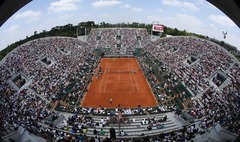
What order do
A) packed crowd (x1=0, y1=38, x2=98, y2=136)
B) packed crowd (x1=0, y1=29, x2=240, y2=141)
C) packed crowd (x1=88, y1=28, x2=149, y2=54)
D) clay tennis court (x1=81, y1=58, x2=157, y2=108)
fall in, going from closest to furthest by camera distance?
1. packed crowd (x1=0, y1=29, x2=240, y2=141)
2. packed crowd (x1=0, y1=38, x2=98, y2=136)
3. clay tennis court (x1=81, y1=58, x2=157, y2=108)
4. packed crowd (x1=88, y1=28, x2=149, y2=54)

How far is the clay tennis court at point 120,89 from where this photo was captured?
2622 cm

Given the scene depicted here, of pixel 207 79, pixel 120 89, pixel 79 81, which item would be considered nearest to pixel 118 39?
pixel 120 89

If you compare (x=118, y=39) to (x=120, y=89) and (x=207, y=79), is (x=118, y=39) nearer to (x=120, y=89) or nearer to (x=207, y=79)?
(x=120, y=89)

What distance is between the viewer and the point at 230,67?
1069 inches

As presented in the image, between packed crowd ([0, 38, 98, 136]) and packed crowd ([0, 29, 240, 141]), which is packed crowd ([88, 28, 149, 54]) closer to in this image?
packed crowd ([0, 29, 240, 141])

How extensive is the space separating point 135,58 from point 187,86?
78.7ft

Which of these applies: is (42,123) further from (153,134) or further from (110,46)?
(110,46)

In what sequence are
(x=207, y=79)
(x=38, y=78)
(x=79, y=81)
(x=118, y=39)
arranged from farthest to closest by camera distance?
(x=118, y=39) → (x=79, y=81) → (x=38, y=78) → (x=207, y=79)

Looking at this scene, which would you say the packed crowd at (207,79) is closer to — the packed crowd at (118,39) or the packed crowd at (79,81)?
the packed crowd at (79,81)

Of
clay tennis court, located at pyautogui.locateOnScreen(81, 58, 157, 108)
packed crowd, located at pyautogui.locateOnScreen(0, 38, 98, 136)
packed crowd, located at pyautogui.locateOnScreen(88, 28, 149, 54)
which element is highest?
packed crowd, located at pyautogui.locateOnScreen(88, 28, 149, 54)

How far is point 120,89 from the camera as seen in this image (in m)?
31.2

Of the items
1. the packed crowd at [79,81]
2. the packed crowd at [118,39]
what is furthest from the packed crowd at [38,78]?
the packed crowd at [118,39]

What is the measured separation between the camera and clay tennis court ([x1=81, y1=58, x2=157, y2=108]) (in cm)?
2622

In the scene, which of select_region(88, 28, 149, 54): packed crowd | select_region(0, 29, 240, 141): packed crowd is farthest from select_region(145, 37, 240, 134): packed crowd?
select_region(88, 28, 149, 54): packed crowd
